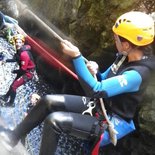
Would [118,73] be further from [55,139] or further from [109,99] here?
[55,139]

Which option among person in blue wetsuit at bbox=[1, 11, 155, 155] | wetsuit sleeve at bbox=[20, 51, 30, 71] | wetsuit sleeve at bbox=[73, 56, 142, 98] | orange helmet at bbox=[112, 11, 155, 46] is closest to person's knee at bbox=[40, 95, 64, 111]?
person in blue wetsuit at bbox=[1, 11, 155, 155]

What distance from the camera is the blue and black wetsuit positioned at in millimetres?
3570

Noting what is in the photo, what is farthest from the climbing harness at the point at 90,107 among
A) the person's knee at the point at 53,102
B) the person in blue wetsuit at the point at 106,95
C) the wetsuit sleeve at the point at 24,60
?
the wetsuit sleeve at the point at 24,60

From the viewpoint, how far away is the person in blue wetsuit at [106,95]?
3.57m

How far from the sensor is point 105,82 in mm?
3580

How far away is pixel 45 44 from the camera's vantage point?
396 inches

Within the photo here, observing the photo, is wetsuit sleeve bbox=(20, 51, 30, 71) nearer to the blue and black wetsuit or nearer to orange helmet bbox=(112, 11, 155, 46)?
the blue and black wetsuit

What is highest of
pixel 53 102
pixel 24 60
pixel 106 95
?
pixel 106 95

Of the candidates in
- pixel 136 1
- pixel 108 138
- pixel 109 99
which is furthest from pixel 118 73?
pixel 136 1

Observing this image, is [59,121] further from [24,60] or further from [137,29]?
[24,60]

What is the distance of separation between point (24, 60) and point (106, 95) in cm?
378

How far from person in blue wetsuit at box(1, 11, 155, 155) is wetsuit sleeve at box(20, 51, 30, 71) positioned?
319 centimetres

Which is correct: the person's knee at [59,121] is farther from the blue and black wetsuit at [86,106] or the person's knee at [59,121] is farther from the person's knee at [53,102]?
the person's knee at [53,102]

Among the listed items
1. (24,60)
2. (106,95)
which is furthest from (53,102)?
(24,60)
